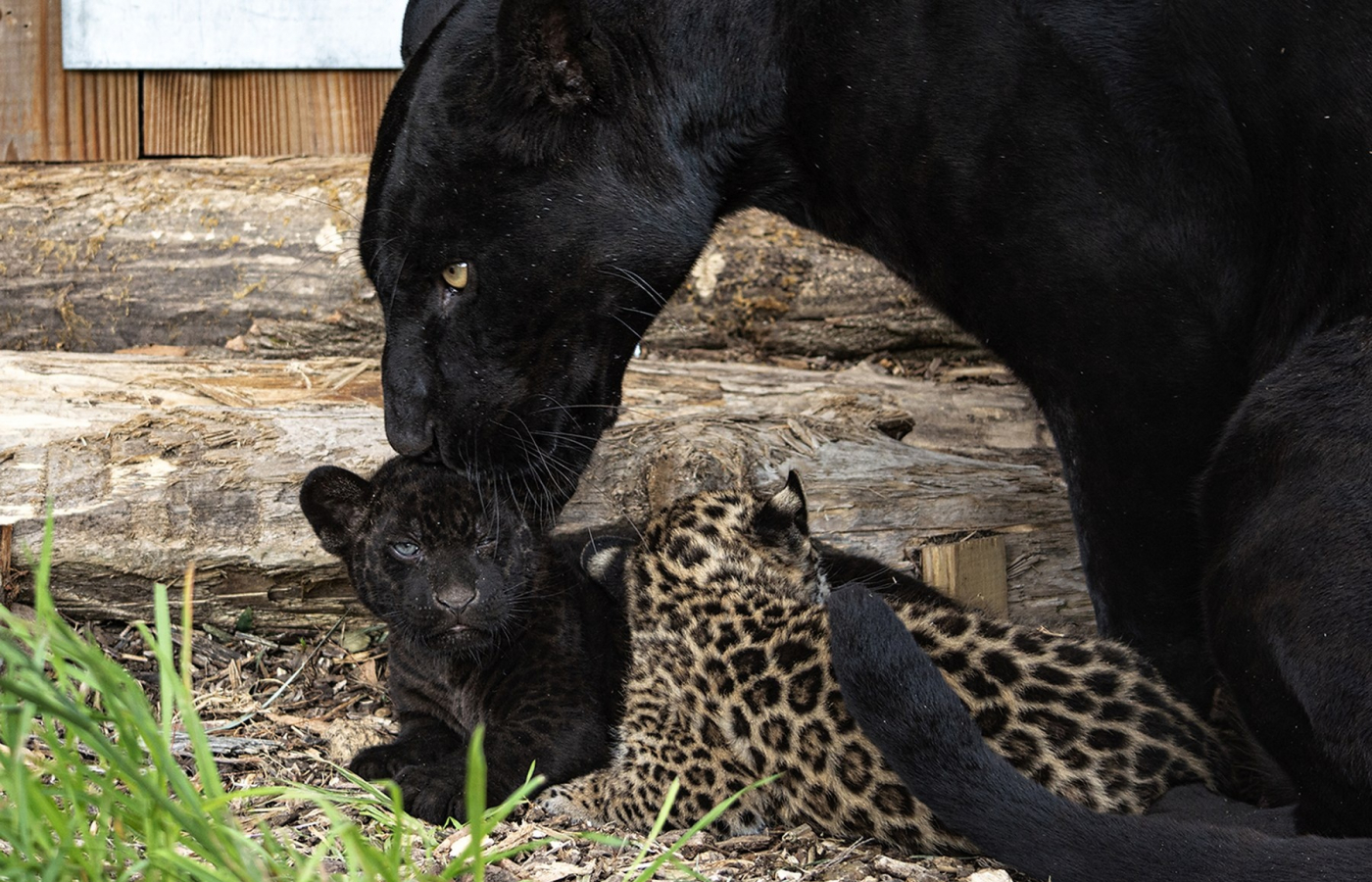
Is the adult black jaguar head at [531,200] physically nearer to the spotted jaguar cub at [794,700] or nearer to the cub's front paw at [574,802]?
the spotted jaguar cub at [794,700]

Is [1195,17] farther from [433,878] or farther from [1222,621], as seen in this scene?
[433,878]

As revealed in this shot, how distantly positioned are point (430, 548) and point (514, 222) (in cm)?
121

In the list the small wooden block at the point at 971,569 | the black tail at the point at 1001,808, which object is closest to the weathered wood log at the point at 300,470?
the small wooden block at the point at 971,569

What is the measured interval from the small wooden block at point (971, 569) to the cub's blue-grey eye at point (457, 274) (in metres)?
2.07

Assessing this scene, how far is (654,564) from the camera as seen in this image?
3926 millimetres

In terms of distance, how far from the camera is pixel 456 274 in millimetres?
3398

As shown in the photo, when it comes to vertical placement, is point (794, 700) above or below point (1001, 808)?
above

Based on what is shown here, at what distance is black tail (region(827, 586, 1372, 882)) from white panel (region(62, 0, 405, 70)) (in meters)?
4.67

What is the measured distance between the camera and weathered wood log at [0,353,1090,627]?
437 centimetres

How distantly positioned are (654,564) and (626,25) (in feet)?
5.10

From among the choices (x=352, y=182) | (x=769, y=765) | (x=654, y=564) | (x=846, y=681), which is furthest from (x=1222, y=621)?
(x=352, y=182)

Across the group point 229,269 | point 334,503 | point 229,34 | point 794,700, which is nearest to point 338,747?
point 334,503

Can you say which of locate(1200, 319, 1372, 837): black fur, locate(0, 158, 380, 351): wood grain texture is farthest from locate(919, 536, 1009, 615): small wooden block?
locate(0, 158, 380, 351): wood grain texture

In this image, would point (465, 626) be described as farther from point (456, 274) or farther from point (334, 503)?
point (456, 274)
